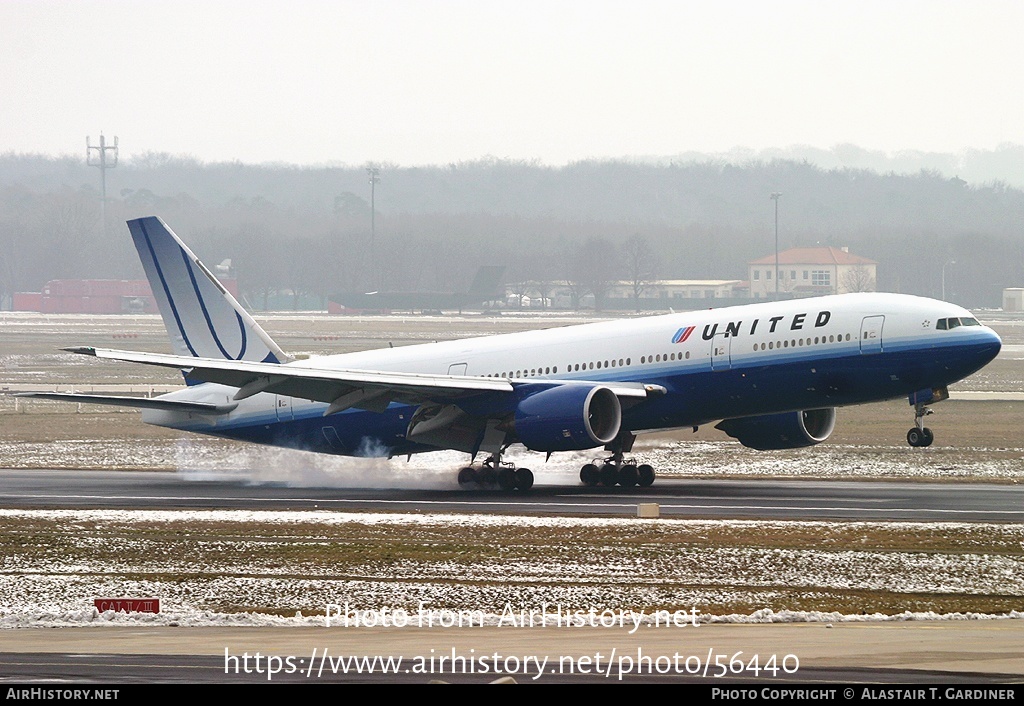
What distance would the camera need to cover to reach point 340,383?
38375 mm

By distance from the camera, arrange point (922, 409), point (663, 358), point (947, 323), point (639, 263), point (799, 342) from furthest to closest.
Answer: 1. point (639, 263)
2. point (663, 358)
3. point (799, 342)
4. point (922, 409)
5. point (947, 323)

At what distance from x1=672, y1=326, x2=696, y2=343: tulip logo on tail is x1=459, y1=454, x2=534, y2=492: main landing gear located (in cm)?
531

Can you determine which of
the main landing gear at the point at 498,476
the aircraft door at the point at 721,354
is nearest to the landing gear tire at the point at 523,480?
the main landing gear at the point at 498,476

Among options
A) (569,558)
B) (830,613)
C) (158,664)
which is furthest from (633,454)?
(158,664)

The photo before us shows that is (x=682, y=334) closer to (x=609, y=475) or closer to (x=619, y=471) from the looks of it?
(x=619, y=471)

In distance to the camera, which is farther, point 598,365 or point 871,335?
point 598,365

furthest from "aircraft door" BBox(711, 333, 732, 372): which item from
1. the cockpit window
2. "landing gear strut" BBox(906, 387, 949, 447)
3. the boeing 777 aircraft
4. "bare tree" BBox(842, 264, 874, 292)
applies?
"bare tree" BBox(842, 264, 874, 292)

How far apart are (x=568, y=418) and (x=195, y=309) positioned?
14.1m

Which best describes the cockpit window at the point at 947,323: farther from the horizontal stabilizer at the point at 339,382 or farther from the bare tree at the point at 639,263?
the bare tree at the point at 639,263

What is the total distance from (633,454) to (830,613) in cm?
2805

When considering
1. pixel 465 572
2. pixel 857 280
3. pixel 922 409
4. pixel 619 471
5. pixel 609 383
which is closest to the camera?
pixel 465 572

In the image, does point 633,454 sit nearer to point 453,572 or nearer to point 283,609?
point 453,572

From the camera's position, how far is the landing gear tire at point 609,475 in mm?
40438

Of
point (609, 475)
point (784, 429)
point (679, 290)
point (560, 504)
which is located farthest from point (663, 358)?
point (679, 290)
